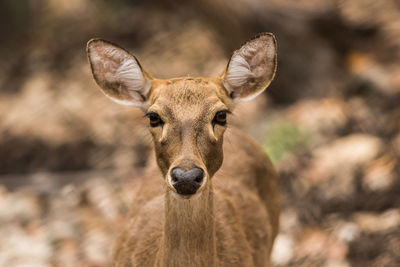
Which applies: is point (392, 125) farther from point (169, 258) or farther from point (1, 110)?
point (1, 110)

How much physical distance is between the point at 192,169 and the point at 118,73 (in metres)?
1.04

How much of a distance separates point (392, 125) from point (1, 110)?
6335 millimetres

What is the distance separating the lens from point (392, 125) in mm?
7984

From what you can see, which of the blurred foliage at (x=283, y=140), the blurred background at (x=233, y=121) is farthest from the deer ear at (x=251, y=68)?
the blurred foliage at (x=283, y=140)

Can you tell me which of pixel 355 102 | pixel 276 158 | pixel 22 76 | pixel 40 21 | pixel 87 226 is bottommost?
pixel 87 226

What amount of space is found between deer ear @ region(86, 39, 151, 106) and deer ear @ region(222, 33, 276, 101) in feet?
1.80

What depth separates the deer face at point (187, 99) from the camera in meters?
3.35

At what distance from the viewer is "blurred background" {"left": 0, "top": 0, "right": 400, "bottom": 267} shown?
6684 millimetres

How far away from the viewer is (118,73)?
3.95m

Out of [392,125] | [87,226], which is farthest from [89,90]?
[392,125]

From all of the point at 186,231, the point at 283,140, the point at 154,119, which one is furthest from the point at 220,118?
the point at 283,140

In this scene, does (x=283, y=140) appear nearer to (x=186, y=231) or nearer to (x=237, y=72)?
(x=237, y=72)

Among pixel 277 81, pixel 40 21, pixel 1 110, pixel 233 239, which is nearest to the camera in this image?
pixel 233 239

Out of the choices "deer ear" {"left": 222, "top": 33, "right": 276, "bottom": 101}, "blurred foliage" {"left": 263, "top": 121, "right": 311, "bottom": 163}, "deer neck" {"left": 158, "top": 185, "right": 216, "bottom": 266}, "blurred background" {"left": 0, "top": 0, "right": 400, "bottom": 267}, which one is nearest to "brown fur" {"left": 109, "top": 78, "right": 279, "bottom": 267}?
"deer neck" {"left": 158, "top": 185, "right": 216, "bottom": 266}
